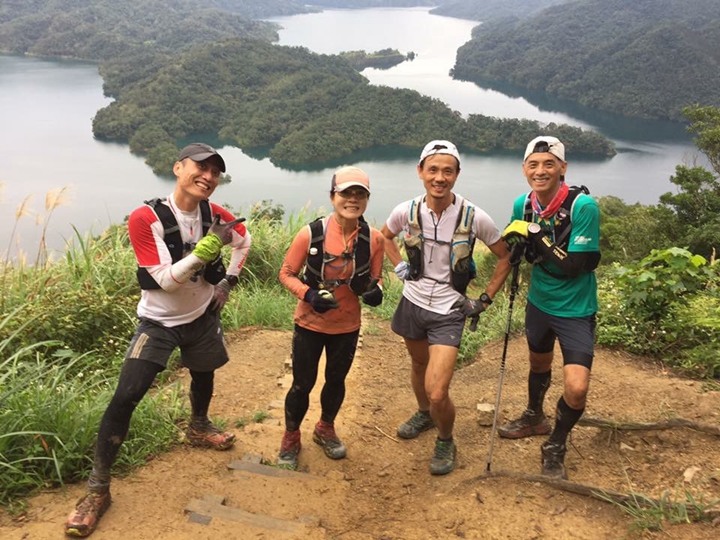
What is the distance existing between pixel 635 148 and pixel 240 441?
214 feet

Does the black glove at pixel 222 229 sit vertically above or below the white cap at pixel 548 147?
below

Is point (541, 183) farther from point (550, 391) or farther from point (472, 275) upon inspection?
point (550, 391)

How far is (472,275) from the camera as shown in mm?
2664

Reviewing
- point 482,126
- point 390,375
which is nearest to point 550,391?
point 390,375

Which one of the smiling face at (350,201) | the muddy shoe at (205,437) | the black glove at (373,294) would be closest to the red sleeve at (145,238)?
the smiling face at (350,201)

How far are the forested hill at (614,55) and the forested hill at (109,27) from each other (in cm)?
4713

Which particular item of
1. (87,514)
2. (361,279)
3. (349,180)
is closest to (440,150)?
(349,180)

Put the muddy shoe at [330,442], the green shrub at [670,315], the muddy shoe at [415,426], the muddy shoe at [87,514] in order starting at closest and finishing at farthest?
the muddy shoe at [87,514]
the muddy shoe at [330,442]
the muddy shoe at [415,426]
the green shrub at [670,315]

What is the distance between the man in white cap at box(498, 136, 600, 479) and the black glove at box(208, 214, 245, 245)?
125 cm

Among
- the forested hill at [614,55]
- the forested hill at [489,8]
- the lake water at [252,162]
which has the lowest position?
the lake water at [252,162]

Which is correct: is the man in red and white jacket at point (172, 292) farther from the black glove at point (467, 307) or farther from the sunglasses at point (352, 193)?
the black glove at point (467, 307)

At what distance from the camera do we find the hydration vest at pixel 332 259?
8.39ft

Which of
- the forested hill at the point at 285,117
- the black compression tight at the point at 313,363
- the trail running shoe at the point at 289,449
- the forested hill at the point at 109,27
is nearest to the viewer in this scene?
the black compression tight at the point at 313,363

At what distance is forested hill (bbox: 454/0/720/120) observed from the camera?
70.9 meters
